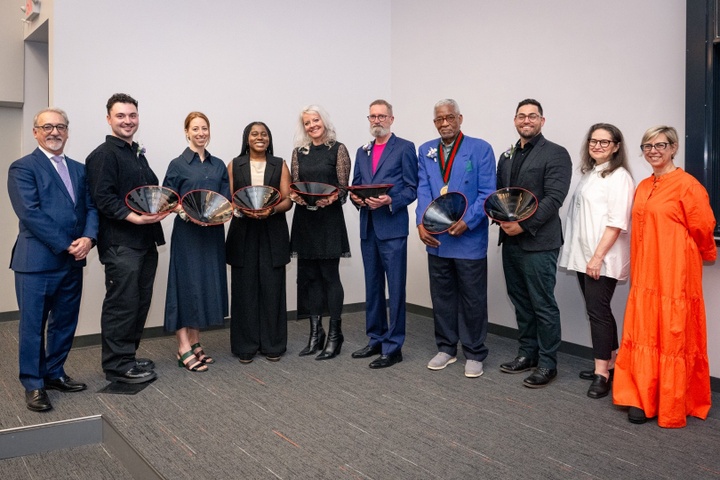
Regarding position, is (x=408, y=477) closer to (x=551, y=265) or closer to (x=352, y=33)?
(x=551, y=265)

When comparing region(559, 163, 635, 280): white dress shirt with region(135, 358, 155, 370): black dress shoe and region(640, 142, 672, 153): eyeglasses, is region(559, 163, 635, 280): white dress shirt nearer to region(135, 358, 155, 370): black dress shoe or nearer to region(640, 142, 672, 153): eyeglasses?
region(640, 142, 672, 153): eyeglasses

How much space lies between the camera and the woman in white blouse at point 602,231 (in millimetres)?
3256

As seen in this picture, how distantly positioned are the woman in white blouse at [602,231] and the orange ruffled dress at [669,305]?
19 cm

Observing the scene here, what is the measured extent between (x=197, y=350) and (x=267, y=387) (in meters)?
0.73

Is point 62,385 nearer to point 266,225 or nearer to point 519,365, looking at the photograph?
point 266,225

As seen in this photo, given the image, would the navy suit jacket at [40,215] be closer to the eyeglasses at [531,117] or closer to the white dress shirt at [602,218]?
the eyeglasses at [531,117]

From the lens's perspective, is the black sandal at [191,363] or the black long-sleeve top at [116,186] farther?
the black sandal at [191,363]

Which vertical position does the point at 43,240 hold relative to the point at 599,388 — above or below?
above

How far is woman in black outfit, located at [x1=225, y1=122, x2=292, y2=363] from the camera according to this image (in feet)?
13.0

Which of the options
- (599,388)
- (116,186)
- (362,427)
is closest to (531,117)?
(599,388)

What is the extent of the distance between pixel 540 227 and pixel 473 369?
36.3 inches

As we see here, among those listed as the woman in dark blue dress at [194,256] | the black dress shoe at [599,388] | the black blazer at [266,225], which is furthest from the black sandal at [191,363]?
the black dress shoe at [599,388]

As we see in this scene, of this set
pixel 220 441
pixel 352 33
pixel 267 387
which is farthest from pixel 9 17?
pixel 220 441

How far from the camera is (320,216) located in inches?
158
